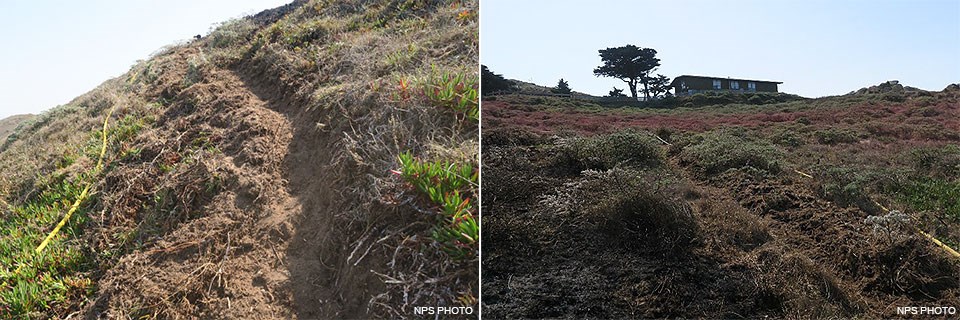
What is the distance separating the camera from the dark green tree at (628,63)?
11.0ft

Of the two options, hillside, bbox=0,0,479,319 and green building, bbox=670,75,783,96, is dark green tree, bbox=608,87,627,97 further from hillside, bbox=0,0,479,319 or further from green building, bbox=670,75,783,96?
hillside, bbox=0,0,479,319

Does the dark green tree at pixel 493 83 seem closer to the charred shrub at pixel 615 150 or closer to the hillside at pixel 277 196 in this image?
the hillside at pixel 277 196

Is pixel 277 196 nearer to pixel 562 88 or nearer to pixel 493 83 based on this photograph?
pixel 493 83

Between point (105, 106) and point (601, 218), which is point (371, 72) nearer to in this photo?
point (601, 218)

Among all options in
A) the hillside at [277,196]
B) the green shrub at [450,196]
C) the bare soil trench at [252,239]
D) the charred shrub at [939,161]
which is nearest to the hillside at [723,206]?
the charred shrub at [939,161]

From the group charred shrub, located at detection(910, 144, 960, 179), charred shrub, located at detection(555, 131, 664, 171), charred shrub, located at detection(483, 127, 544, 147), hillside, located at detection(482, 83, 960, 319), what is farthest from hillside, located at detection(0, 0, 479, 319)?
charred shrub, located at detection(910, 144, 960, 179)

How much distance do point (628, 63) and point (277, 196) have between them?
256cm

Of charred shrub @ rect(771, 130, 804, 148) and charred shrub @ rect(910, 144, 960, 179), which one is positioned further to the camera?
charred shrub @ rect(771, 130, 804, 148)

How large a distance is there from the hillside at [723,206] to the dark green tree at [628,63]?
0.35m

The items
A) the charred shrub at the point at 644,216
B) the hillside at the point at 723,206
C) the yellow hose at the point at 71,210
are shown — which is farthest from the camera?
the yellow hose at the point at 71,210

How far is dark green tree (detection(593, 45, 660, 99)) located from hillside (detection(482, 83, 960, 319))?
351mm

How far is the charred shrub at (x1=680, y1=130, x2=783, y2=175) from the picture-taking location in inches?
147

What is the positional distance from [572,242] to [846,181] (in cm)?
177

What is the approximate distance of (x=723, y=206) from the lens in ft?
11.0
